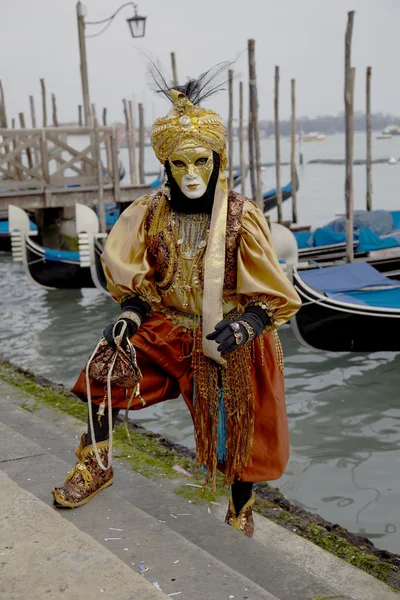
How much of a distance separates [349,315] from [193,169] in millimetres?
4325

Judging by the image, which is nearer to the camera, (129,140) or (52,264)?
(52,264)

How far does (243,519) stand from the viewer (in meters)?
2.47

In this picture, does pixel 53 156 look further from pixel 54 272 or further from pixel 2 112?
pixel 2 112

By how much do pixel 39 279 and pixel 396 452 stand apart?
Result: 6554 millimetres

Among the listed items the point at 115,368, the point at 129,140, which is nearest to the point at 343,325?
the point at 115,368

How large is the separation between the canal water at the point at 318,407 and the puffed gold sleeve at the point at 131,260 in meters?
1.67

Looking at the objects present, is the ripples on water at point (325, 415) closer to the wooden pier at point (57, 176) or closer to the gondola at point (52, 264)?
the gondola at point (52, 264)

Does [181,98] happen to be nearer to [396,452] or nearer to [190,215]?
[190,215]

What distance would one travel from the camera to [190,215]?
246 cm

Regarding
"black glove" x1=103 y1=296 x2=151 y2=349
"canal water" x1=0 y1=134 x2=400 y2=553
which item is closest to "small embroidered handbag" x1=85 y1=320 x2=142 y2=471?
"black glove" x1=103 y1=296 x2=151 y2=349

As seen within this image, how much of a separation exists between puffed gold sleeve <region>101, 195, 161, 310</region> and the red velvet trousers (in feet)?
0.40

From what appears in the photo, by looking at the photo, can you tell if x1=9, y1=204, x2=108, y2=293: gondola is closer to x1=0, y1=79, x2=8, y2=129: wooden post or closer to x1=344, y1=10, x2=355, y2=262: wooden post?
x1=344, y1=10, x2=355, y2=262: wooden post

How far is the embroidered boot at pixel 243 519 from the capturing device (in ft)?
8.08

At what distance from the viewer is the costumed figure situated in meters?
2.34
